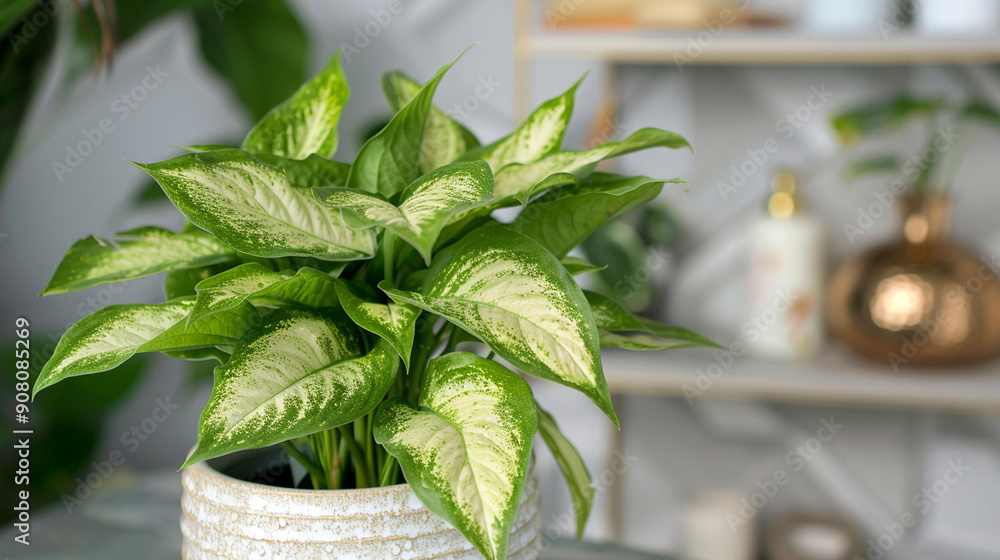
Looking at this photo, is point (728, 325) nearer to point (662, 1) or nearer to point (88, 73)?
point (662, 1)

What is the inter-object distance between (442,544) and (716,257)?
1.04 meters

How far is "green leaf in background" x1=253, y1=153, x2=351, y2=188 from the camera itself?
1.49ft

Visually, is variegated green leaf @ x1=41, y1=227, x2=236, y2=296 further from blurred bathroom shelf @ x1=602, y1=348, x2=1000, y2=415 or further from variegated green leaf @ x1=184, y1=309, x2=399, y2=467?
blurred bathroom shelf @ x1=602, y1=348, x2=1000, y2=415

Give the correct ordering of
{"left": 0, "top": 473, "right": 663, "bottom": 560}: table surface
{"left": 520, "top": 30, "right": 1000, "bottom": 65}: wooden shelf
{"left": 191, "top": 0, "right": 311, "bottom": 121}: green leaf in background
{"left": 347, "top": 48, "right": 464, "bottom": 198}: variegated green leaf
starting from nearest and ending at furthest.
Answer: {"left": 347, "top": 48, "right": 464, "bottom": 198}: variegated green leaf → {"left": 0, "top": 473, "right": 663, "bottom": 560}: table surface → {"left": 520, "top": 30, "right": 1000, "bottom": 65}: wooden shelf → {"left": 191, "top": 0, "right": 311, "bottom": 121}: green leaf in background

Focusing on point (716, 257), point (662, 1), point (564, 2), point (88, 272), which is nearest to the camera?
point (88, 272)

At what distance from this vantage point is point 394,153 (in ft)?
1.49

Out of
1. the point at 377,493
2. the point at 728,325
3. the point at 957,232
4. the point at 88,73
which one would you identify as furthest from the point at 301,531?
the point at 88,73

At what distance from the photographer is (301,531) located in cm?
39

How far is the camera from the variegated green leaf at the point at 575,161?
442 millimetres

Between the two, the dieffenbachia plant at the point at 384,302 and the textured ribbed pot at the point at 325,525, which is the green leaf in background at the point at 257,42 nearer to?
the dieffenbachia plant at the point at 384,302

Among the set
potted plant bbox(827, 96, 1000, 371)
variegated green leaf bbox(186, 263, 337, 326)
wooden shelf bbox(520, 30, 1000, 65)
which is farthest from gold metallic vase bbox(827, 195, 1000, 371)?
variegated green leaf bbox(186, 263, 337, 326)

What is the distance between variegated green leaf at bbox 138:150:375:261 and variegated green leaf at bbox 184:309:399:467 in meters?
0.04

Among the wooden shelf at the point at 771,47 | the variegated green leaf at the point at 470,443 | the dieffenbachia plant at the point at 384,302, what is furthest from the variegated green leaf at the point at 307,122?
the wooden shelf at the point at 771,47

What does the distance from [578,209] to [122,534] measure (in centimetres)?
64
